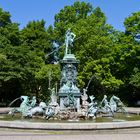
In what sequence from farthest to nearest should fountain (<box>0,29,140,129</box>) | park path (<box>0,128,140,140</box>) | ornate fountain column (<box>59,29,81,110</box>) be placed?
ornate fountain column (<box>59,29,81,110</box>)
fountain (<box>0,29,140,129</box>)
park path (<box>0,128,140,140</box>)

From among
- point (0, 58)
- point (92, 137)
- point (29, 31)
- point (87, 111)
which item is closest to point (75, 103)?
point (87, 111)

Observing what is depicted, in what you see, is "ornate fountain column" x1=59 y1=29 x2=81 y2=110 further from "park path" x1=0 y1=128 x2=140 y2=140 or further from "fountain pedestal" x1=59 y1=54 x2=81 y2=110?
"park path" x1=0 y1=128 x2=140 y2=140

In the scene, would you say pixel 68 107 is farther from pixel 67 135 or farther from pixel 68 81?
pixel 67 135

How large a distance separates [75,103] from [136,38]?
2473cm

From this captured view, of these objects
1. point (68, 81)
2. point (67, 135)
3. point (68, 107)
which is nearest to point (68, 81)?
point (68, 81)

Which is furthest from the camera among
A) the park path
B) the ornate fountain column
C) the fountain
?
the ornate fountain column

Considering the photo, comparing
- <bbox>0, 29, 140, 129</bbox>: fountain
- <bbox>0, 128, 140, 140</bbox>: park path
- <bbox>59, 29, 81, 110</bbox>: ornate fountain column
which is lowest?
<bbox>0, 128, 140, 140</bbox>: park path

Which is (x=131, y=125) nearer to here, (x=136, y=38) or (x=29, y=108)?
(x=29, y=108)

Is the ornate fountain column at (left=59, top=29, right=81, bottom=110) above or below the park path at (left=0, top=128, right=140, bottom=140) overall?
above

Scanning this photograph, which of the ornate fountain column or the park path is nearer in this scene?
the park path

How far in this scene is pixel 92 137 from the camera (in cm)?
1380

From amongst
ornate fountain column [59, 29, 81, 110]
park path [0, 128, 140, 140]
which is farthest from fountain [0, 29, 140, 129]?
park path [0, 128, 140, 140]

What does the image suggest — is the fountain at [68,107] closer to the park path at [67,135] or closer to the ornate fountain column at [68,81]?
the ornate fountain column at [68,81]

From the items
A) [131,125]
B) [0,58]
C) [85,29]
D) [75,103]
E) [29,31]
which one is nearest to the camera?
[131,125]
